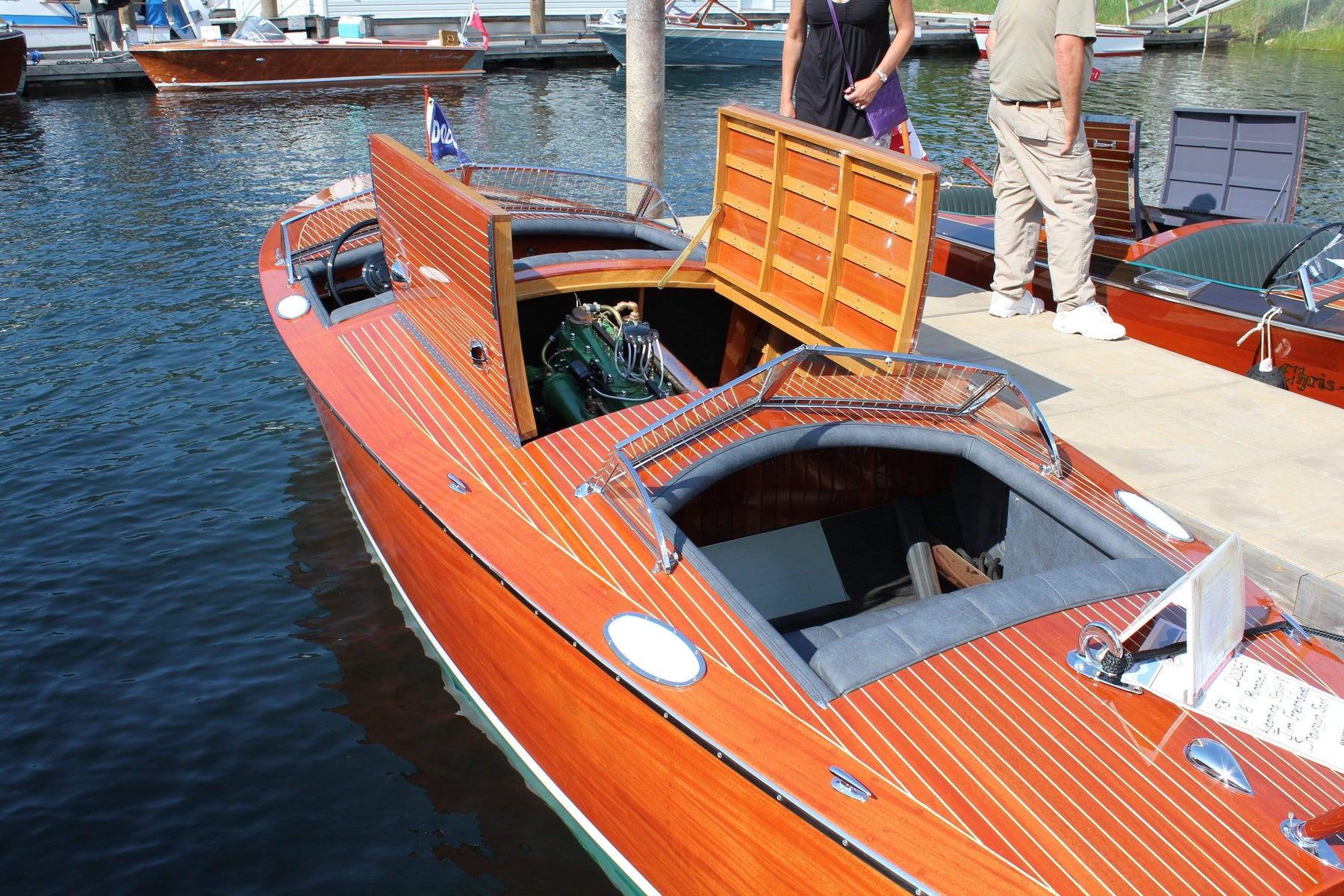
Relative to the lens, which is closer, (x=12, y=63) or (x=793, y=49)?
(x=793, y=49)

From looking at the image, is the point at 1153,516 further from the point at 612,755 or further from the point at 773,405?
the point at 612,755

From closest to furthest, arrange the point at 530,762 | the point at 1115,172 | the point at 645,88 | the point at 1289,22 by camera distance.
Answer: the point at 530,762 < the point at 1115,172 < the point at 645,88 < the point at 1289,22

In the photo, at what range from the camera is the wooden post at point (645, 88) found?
24.2ft

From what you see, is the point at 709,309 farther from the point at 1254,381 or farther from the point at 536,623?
the point at 1254,381

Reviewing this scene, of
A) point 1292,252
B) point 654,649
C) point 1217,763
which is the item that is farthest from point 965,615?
point 1292,252

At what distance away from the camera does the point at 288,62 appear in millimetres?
22438

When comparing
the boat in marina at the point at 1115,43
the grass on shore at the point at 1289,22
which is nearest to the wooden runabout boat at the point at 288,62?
the boat in marina at the point at 1115,43

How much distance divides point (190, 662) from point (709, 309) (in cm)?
292

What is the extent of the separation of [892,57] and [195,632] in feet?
14.6

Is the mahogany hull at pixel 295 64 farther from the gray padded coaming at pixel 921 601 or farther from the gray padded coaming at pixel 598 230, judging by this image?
the gray padded coaming at pixel 921 601

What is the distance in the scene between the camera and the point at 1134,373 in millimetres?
5742

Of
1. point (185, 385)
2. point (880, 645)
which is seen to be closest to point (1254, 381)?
point (880, 645)

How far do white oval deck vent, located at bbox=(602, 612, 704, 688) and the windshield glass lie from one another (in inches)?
932

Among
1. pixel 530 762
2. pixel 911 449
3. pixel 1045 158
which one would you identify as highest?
pixel 1045 158
